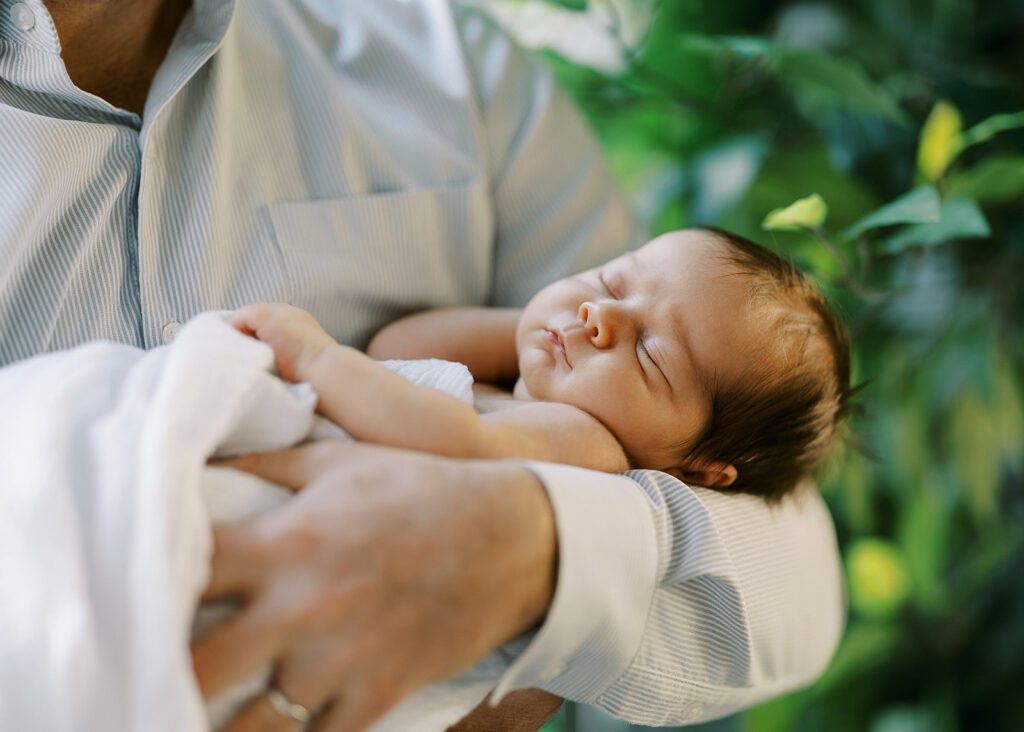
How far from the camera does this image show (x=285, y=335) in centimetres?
86

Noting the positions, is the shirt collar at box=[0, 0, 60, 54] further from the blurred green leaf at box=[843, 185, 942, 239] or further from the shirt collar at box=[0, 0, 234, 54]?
the blurred green leaf at box=[843, 185, 942, 239]

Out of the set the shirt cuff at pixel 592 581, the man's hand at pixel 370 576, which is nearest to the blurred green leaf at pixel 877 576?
the shirt cuff at pixel 592 581

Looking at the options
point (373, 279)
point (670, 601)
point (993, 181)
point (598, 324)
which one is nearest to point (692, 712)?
point (670, 601)

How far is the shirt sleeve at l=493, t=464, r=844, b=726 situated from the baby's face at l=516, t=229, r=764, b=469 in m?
0.09

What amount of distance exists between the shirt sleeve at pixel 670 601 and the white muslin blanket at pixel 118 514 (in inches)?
9.9

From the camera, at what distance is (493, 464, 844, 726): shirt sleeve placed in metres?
0.81

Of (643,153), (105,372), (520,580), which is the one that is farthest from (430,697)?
(643,153)

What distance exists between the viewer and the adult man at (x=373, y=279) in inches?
28.4

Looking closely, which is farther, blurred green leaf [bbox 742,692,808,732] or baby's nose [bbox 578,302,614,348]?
blurred green leaf [bbox 742,692,808,732]

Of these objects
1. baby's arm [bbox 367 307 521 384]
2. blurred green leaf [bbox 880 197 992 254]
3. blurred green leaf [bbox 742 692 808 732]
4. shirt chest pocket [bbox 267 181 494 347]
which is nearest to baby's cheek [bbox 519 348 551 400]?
baby's arm [bbox 367 307 521 384]

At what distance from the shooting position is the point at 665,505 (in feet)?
2.96

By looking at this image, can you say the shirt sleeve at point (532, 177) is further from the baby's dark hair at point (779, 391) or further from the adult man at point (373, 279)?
the baby's dark hair at point (779, 391)

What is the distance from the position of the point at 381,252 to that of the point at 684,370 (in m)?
0.43

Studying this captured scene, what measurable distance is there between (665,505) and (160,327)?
0.57 meters
